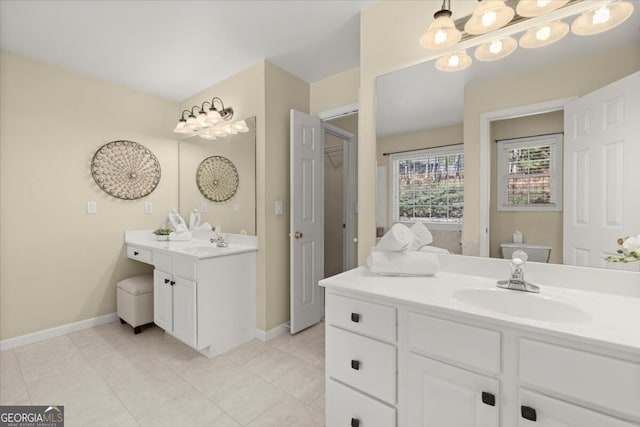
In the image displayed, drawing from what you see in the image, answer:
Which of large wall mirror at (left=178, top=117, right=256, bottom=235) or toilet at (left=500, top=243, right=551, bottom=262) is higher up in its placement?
large wall mirror at (left=178, top=117, right=256, bottom=235)

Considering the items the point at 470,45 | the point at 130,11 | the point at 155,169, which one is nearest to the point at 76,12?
the point at 130,11

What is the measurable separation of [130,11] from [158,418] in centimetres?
248

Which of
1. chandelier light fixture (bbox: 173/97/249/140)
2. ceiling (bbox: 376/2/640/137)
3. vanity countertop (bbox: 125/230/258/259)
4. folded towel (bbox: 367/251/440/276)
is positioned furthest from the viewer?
chandelier light fixture (bbox: 173/97/249/140)

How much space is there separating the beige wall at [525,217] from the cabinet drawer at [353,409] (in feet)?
3.00

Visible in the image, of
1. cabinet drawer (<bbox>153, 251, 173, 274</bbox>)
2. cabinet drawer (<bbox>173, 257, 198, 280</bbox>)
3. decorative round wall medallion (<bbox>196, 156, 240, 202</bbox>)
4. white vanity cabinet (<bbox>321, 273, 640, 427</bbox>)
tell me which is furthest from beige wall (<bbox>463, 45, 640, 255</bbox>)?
cabinet drawer (<bbox>153, 251, 173, 274</bbox>)

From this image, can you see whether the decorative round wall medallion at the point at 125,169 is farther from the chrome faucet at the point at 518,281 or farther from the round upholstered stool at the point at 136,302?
the chrome faucet at the point at 518,281

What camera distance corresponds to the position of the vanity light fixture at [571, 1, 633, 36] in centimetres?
114

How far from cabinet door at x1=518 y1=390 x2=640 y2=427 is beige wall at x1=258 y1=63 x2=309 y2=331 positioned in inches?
78.3

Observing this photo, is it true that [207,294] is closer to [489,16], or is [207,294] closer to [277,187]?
[277,187]

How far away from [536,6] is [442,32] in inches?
14.9

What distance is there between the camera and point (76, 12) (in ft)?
6.15

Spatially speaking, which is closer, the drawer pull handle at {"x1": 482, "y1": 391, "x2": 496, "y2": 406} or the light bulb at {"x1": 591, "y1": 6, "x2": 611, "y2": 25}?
the drawer pull handle at {"x1": 482, "y1": 391, "x2": 496, "y2": 406}

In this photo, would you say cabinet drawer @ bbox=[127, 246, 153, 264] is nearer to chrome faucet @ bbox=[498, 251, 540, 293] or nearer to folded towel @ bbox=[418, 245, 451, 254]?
folded towel @ bbox=[418, 245, 451, 254]

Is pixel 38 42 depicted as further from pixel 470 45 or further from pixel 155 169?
pixel 470 45
